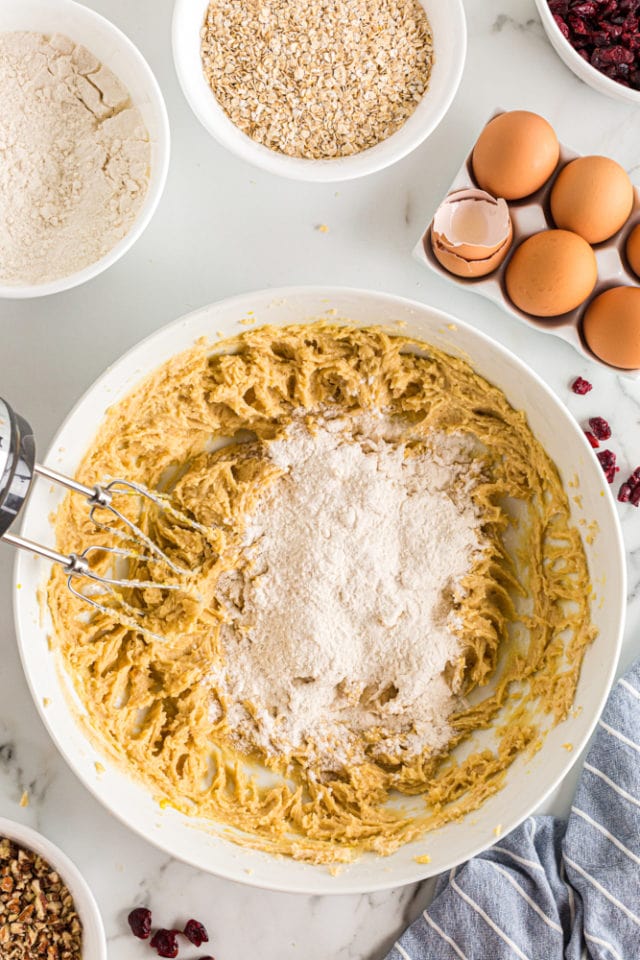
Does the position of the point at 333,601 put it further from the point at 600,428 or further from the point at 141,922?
the point at 141,922

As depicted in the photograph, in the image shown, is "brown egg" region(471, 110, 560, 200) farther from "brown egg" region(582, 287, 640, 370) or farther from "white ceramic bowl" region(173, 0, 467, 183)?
"brown egg" region(582, 287, 640, 370)

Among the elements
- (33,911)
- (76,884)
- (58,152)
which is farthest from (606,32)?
(33,911)

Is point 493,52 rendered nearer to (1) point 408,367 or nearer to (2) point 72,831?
(1) point 408,367

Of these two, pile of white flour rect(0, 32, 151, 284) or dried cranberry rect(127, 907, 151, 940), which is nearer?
pile of white flour rect(0, 32, 151, 284)

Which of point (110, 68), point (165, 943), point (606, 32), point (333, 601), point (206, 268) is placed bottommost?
point (165, 943)

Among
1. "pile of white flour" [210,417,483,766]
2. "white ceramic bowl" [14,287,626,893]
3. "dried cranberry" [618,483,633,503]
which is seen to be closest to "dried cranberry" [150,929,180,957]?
"white ceramic bowl" [14,287,626,893]

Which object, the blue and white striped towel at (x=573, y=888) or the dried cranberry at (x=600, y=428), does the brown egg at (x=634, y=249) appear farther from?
Result: the blue and white striped towel at (x=573, y=888)
